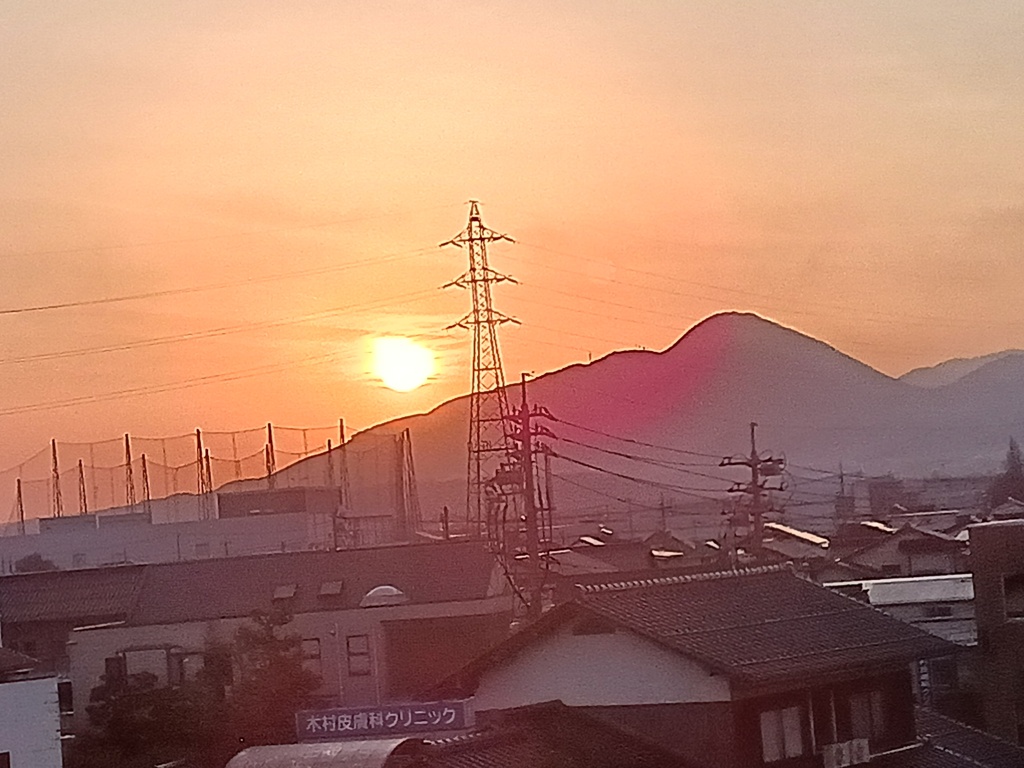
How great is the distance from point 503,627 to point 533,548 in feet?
28.5

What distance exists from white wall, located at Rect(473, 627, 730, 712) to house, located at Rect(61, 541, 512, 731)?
16.4m

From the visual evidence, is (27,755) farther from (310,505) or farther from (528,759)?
(310,505)

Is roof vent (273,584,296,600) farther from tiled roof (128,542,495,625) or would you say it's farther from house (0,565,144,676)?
house (0,565,144,676)

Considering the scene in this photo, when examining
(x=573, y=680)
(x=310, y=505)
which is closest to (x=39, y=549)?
(x=310, y=505)

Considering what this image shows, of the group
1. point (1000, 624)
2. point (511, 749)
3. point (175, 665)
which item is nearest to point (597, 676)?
point (511, 749)

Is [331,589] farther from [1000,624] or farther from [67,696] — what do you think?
[1000,624]

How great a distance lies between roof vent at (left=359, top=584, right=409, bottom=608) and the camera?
38625 millimetres

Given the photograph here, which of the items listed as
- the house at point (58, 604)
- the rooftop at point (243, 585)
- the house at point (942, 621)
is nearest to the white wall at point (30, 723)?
the house at point (942, 621)

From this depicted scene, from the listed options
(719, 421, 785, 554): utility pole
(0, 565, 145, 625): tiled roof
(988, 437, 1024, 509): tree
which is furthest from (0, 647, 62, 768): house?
(988, 437, 1024, 509): tree

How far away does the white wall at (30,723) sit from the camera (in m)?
21.4

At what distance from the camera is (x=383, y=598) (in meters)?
39.0

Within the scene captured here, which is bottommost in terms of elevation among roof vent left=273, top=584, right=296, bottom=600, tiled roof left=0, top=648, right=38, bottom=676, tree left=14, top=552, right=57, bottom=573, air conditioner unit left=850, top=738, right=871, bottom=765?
air conditioner unit left=850, top=738, right=871, bottom=765

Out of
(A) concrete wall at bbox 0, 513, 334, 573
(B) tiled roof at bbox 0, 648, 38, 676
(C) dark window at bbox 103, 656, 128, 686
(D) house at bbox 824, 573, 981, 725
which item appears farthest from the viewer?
(A) concrete wall at bbox 0, 513, 334, 573

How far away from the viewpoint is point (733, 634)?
1936 centimetres
